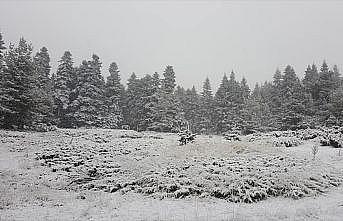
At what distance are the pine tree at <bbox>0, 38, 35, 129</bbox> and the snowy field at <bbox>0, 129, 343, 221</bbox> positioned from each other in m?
13.8

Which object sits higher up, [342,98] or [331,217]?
[342,98]

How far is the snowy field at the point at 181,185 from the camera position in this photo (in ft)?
39.3

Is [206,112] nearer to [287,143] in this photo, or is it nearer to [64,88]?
[64,88]

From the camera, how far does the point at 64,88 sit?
191ft

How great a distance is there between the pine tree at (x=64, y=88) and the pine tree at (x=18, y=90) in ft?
59.1

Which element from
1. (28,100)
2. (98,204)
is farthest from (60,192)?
(28,100)

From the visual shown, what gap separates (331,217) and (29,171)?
638 inches

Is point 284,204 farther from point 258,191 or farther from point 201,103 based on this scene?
point 201,103

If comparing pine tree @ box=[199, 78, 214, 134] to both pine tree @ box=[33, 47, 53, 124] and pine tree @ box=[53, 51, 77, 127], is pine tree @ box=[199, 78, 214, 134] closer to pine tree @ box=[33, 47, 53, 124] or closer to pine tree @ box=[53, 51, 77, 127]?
pine tree @ box=[53, 51, 77, 127]

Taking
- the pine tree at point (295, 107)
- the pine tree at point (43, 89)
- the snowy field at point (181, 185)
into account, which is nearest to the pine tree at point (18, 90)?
the pine tree at point (43, 89)

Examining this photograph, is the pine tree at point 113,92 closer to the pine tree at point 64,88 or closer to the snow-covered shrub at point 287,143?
the pine tree at point 64,88

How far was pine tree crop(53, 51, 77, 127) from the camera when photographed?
57.2m

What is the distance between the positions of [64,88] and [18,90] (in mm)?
22621

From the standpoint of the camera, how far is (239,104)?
2611 inches
